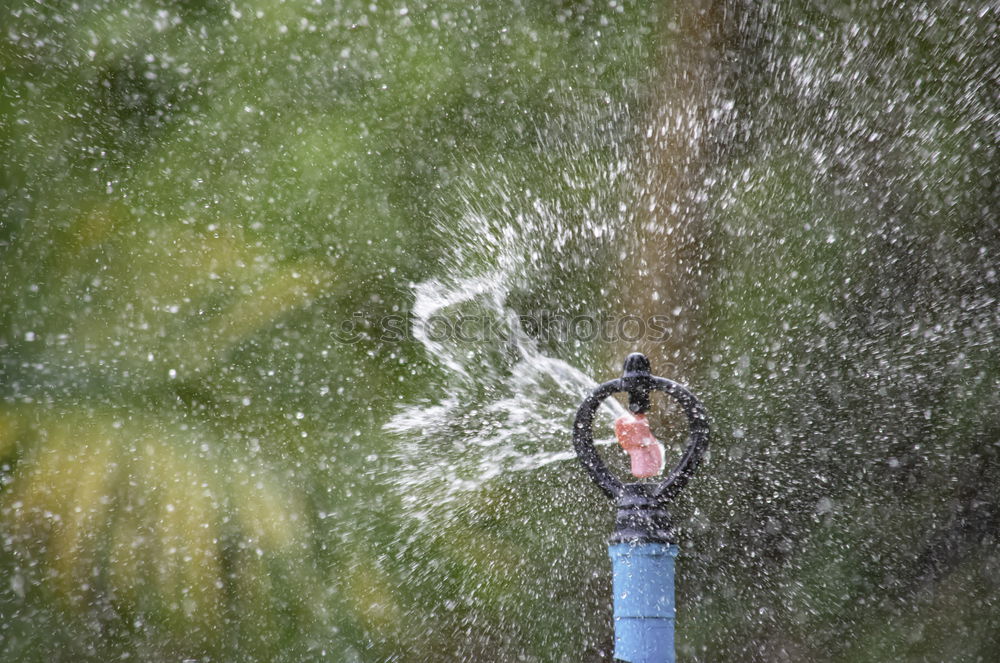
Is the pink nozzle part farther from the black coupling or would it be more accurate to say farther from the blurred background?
the blurred background

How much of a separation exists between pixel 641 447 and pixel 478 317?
6.65 ft

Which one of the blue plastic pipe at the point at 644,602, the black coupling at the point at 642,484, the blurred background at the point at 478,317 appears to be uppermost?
the blurred background at the point at 478,317

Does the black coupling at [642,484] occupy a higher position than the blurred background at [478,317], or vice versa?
the blurred background at [478,317]

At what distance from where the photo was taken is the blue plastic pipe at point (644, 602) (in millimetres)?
802

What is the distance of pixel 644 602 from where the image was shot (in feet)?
2.65

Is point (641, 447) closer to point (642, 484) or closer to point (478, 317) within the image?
point (642, 484)

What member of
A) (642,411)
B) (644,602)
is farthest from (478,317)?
(644,602)

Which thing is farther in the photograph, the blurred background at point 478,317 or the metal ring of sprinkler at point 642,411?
the blurred background at point 478,317

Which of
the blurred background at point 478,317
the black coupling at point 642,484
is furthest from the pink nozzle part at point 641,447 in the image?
the blurred background at point 478,317

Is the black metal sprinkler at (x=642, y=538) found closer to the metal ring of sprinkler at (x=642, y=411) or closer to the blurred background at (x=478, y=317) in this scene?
the metal ring of sprinkler at (x=642, y=411)

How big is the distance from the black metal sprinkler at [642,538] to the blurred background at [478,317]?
168cm

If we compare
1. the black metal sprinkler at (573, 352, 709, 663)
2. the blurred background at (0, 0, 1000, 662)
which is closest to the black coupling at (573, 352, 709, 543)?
the black metal sprinkler at (573, 352, 709, 663)

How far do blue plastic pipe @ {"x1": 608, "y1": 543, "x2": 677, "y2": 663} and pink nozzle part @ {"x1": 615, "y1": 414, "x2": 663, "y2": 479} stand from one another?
3.6 inches

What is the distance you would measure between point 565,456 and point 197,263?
4.91 ft
